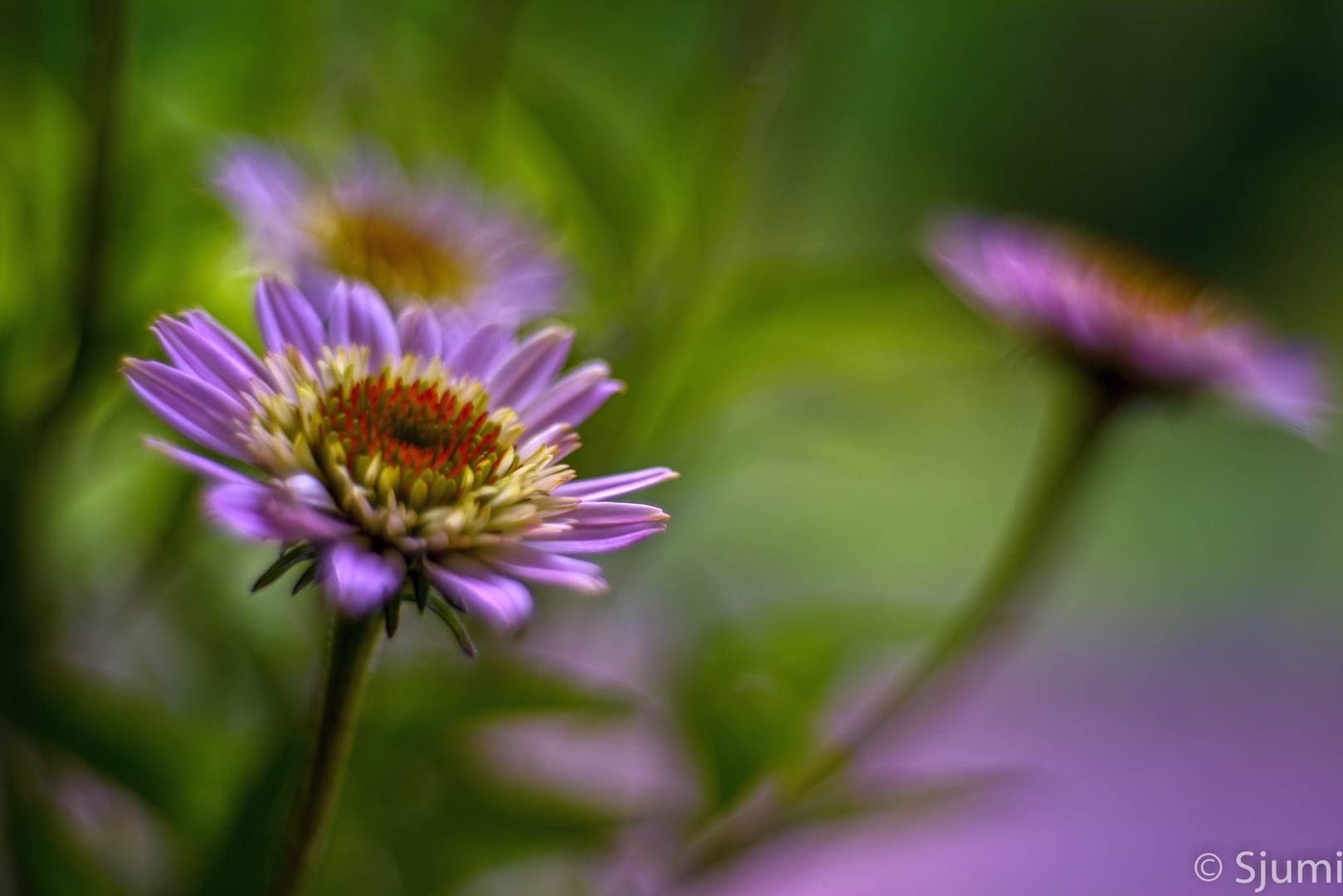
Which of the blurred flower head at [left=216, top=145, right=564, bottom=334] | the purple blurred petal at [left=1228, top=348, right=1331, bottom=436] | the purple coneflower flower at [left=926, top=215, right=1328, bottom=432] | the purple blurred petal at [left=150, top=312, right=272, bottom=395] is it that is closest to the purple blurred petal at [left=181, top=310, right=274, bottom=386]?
the purple blurred petal at [left=150, top=312, right=272, bottom=395]

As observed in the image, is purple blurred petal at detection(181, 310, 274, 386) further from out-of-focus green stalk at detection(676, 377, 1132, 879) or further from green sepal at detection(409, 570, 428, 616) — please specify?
out-of-focus green stalk at detection(676, 377, 1132, 879)

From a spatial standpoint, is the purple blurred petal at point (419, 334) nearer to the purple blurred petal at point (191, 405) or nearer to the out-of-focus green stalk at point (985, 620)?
the purple blurred petal at point (191, 405)

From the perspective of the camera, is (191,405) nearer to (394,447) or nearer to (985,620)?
(394,447)

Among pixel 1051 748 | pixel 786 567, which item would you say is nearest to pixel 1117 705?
pixel 1051 748

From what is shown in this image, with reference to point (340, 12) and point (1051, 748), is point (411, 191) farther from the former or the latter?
point (1051, 748)

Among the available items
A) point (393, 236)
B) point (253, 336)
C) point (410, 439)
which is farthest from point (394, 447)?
point (393, 236)

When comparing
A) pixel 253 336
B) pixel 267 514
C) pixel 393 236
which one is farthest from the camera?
pixel 393 236

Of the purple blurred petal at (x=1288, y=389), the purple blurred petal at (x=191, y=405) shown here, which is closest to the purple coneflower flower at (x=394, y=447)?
the purple blurred petal at (x=191, y=405)
